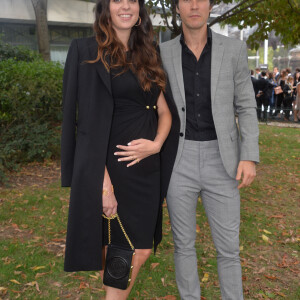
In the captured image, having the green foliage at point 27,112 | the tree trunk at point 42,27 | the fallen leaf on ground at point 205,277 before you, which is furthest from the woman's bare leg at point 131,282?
the tree trunk at point 42,27

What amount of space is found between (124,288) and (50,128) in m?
7.62

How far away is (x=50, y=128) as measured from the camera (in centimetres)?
996

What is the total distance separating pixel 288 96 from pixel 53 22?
51.0ft

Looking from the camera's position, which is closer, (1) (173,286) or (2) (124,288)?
(2) (124,288)

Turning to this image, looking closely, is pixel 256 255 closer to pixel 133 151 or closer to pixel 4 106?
pixel 133 151

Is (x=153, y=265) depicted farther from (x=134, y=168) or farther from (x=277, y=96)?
(x=277, y=96)

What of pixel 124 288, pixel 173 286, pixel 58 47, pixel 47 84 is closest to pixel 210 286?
pixel 173 286

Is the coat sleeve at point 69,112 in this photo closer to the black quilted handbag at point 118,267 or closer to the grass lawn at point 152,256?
the black quilted handbag at point 118,267

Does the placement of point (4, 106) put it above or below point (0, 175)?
above

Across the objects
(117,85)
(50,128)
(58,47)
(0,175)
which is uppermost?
(58,47)

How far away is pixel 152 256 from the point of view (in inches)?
195

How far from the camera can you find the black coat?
2721 millimetres

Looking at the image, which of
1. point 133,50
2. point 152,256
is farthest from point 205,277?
point 133,50

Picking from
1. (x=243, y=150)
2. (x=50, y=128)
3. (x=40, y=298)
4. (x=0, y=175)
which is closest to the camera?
(x=243, y=150)
